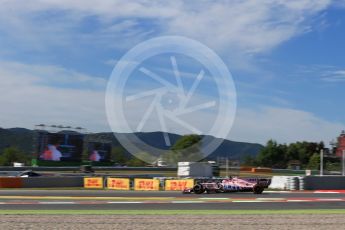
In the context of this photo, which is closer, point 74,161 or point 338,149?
point 74,161

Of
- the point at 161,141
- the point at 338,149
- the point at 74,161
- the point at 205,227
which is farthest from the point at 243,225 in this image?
the point at 338,149

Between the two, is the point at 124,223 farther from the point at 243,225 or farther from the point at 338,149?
the point at 338,149

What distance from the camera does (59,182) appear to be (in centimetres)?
3550

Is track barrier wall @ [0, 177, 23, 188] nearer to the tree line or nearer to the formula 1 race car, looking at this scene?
the formula 1 race car

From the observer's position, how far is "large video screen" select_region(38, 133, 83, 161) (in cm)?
8838

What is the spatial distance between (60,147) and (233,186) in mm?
68035

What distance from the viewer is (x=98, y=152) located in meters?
100

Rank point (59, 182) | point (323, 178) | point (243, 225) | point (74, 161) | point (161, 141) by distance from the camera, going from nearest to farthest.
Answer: point (243, 225) < point (323, 178) < point (59, 182) < point (161, 141) < point (74, 161)

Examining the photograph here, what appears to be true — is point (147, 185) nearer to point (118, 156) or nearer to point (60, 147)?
point (60, 147)

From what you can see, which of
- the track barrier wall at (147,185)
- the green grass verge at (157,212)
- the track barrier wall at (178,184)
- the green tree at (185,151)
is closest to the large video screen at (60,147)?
the green tree at (185,151)

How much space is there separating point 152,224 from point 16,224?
273 cm

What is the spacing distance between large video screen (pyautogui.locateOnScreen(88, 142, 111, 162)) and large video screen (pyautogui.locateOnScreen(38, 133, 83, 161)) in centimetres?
690

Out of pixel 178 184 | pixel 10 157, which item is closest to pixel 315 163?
pixel 10 157

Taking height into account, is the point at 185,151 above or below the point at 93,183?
above
